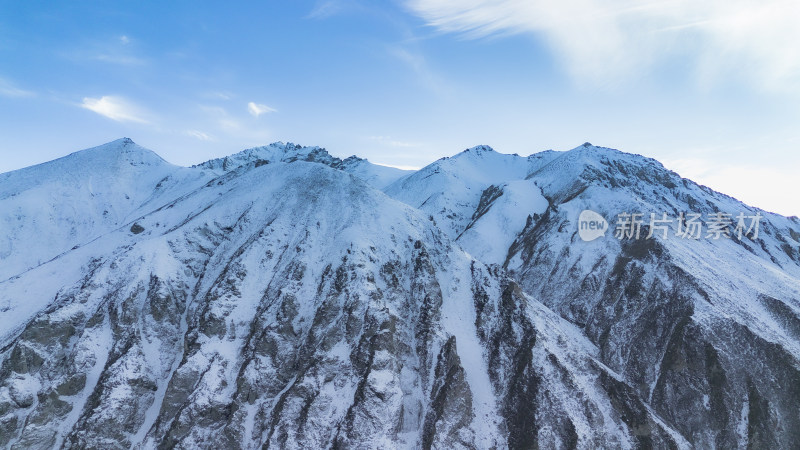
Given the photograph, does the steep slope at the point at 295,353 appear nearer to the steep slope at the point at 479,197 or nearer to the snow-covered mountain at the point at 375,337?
the snow-covered mountain at the point at 375,337

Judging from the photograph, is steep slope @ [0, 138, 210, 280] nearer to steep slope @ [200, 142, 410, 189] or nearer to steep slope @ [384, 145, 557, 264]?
steep slope @ [200, 142, 410, 189]

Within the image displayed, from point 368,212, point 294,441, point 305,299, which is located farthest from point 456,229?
point 294,441

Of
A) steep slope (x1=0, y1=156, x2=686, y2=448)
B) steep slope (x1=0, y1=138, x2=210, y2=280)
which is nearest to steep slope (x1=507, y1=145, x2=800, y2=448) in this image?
steep slope (x1=0, y1=156, x2=686, y2=448)

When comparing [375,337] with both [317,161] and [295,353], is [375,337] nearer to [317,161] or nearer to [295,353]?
[295,353]

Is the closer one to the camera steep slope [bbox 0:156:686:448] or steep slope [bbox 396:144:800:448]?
steep slope [bbox 0:156:686:448]

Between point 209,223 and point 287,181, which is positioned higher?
point 287,181

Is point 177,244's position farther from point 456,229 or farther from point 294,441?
point 456,229

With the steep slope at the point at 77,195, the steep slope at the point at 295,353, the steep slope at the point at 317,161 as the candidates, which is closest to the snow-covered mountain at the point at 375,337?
the steep slope at the point at 295,353
